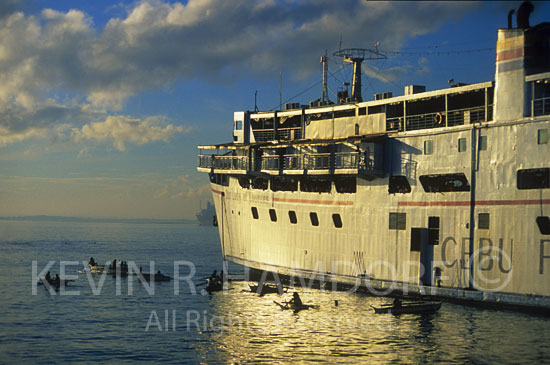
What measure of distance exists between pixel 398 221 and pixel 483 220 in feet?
20.0

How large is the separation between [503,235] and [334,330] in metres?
10.5

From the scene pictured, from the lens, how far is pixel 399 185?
39438 millimetres

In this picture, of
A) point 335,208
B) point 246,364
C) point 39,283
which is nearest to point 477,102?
point 335,208

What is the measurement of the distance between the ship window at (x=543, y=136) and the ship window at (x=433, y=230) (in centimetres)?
775

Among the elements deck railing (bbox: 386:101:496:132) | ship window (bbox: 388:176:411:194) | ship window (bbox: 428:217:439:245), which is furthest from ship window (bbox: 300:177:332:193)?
ship window (bbox: 428:217:439:245)

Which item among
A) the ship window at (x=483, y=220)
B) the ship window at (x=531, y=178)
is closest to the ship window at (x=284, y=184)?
the ship window at (x=483, y=220)

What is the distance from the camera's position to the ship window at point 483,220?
33.8 m

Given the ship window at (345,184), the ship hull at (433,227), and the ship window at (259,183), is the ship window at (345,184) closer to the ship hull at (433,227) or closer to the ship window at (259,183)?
the ship hull at (433,227)

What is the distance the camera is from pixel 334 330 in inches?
1300

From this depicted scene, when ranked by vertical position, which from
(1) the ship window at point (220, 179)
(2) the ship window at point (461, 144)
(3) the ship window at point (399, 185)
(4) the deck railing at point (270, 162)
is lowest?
(3) the ship window at point (399, 185)

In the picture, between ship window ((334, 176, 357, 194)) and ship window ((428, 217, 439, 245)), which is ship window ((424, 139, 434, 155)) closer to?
ship window ((428, 217, 439, 245))

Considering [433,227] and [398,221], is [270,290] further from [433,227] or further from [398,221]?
[433,227]

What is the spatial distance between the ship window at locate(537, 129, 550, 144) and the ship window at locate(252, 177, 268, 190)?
22431 mm

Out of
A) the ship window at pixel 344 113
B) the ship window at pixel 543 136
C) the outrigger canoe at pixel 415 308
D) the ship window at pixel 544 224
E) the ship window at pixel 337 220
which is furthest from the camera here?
the ship window at pixel 344 113
